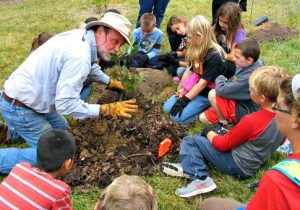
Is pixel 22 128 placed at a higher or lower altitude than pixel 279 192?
lower

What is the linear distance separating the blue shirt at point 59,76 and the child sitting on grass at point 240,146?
93 cm

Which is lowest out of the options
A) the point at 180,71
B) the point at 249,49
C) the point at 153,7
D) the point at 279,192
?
the point at 180,71

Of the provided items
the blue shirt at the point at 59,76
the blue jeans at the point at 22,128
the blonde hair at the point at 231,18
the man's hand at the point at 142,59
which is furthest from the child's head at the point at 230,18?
the blue jeans at the point at 22,128

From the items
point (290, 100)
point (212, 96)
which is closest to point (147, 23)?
point (212, 96)

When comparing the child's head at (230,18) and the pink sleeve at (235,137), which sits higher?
the child's head at (230,18)

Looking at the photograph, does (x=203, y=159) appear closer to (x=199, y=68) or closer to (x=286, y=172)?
(x=199, y=68)

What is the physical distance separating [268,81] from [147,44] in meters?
3.31

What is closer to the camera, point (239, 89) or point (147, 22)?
point (239, 89)

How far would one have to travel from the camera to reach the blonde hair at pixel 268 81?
123 inches

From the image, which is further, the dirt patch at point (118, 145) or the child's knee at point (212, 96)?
the child's knee at point (212, 96)

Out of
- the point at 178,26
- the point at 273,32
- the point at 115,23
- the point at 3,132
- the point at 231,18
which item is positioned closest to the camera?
Answer: the point at 115,23

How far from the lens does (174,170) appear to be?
366 centimetres

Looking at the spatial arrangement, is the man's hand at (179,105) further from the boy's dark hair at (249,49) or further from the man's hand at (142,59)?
Result: the man's hand at (142,59)

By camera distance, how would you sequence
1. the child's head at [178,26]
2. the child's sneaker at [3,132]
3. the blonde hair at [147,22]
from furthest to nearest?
1. the blonde hair at [147,22]
2. the child's head at [178,26]
3. the child's sneaker at [3,132]
